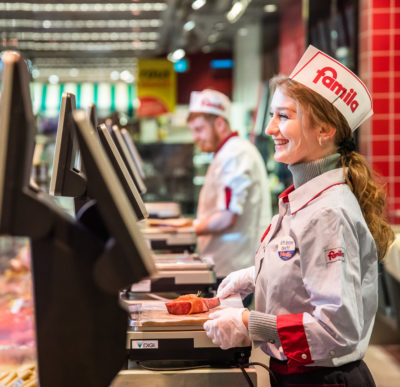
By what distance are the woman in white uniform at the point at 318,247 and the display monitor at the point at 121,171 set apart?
1.31 ft

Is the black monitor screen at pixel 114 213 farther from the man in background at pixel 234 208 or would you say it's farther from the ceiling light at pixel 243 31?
the ceiling light at pixel 243 31

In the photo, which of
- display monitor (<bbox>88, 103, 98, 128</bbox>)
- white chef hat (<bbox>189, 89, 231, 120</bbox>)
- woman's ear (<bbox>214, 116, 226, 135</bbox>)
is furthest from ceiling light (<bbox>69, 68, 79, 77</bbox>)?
display monitor (<bbox>88, 103, 98, 128</bbox>)

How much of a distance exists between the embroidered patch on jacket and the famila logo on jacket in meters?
0.47

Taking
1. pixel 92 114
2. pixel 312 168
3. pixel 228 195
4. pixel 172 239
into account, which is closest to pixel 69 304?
pixel 312 168

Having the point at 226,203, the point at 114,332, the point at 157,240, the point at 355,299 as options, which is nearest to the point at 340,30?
the point at 226,203

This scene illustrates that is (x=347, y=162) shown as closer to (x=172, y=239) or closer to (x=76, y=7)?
(x=172, y=239)

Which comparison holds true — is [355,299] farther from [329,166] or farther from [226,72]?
[226,72]

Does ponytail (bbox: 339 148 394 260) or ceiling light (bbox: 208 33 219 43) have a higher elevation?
ceiling light (bbox: 208 33 219 43)

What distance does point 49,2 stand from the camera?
9.84 m

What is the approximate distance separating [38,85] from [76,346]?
67.7 feet

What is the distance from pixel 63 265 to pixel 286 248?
2.33ft

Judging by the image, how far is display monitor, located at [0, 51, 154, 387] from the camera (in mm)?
1119

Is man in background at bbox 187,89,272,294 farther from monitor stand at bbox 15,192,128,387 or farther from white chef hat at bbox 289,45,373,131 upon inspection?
monitor stand at bbox 15,192,128,387

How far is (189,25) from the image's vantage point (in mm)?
11586
